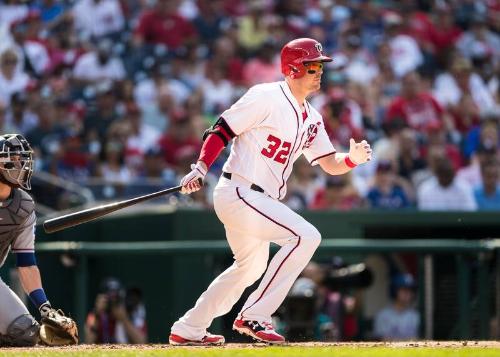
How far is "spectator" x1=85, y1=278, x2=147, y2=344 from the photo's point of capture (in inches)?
345

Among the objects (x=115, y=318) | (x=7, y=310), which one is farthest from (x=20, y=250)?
(x=115, y=318)

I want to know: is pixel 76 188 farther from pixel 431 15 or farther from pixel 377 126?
pixel 431 15

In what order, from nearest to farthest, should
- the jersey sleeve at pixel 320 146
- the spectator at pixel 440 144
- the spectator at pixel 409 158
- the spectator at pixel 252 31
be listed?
the jersey sleeve at pixel 320 146, the spectator at pixel 409 158, the spectator at pixel 440 144, the spectator at pixel 252 31

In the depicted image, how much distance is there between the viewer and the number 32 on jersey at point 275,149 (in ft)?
Answer: 20.2

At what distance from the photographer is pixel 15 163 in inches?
245

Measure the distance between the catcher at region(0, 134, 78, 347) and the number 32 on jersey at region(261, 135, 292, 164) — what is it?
50.2 inches

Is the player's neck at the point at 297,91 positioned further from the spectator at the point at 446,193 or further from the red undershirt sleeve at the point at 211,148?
the spectator at the point at 446,193

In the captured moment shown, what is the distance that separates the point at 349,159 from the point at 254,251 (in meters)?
0.74

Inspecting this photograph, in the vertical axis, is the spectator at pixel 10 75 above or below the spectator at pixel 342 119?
above

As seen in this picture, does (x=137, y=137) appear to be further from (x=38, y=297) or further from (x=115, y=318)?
(x=38, y=297)

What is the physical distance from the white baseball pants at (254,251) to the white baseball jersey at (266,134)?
9 cm

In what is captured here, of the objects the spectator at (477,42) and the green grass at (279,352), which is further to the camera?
the spectator at (477,42)

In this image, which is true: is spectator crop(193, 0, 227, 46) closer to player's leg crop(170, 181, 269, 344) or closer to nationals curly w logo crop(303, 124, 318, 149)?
nationals curly w logo crop(303, 124, 318, 149)

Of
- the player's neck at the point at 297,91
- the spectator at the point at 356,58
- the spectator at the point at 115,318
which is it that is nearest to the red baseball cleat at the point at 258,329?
the player's neck at the point at 297,91
